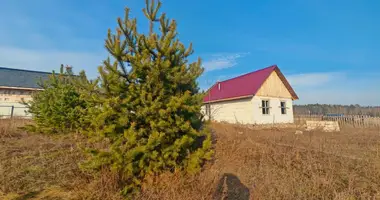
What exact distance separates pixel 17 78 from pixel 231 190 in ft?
96.2

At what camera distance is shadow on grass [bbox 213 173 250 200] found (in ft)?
12.1

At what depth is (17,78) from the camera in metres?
22.8

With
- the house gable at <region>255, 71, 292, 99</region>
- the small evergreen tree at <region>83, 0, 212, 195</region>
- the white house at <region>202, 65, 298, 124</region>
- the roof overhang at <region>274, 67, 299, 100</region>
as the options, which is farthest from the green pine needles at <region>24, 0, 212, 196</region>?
the roof overhang at <region>274, 67, 299, 100</region>

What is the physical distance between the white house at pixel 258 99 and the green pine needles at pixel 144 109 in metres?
11.8

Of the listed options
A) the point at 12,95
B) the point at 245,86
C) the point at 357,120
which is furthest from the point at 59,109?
the point at 357,120

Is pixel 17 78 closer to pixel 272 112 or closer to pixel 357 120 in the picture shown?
pixel 272 112

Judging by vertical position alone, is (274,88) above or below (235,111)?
above

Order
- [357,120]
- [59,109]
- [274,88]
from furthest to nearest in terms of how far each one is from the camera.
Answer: [357,120] → [274,88] → [59,109]

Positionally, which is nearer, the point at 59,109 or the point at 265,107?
the point at 59,109

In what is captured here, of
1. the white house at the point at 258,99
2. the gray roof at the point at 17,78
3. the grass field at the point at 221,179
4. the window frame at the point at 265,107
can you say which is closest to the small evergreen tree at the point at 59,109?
the grass field at the point at 221,179

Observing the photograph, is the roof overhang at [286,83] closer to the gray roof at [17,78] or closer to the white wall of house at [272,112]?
the white wall of house at [272,112]

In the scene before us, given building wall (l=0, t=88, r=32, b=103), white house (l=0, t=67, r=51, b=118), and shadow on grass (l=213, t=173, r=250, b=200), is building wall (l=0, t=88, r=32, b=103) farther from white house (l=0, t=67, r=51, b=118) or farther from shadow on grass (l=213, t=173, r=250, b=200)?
shadow on grass (l=213, t=173, r=250, b=200)

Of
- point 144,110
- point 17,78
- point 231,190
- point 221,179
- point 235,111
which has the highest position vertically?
point 17,78

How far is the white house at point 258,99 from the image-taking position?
15.7m
